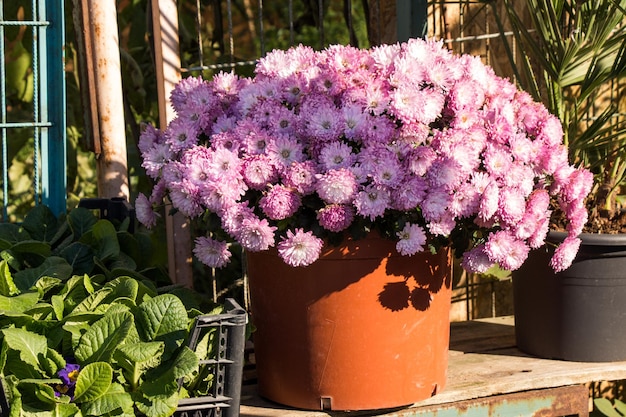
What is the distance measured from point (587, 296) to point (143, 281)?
95 centimetres

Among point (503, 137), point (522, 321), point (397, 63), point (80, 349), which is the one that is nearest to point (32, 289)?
point (80, 349)

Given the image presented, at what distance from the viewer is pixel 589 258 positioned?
1925mm

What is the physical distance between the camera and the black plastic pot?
1.93 m

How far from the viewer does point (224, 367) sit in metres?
1.42

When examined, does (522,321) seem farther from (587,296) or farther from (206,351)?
(206,351)

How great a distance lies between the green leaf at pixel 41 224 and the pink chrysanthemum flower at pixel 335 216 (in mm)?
659

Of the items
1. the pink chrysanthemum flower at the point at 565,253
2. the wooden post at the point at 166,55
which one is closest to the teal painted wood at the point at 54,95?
the wooden post at the point at 166,55

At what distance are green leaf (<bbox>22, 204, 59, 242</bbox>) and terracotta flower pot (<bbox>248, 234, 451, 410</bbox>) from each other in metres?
0.46

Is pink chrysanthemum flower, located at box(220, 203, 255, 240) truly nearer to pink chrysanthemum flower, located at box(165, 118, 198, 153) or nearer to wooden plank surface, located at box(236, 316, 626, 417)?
pink chrysanthemum flower, located at box(165, 118, 198, 153)

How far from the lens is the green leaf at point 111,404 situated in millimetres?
1325

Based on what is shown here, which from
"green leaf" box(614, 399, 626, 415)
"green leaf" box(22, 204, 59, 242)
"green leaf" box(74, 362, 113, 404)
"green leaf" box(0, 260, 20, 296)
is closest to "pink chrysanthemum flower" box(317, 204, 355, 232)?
"green leaf" box(74, 362, 113, 404)

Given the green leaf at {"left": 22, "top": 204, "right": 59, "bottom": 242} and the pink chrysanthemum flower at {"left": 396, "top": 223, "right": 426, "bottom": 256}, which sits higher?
the green leaf at {"left": 22, "top": 204, "right": 59, "bottom": 242}

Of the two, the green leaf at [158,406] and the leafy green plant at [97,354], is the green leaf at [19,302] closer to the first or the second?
the leafy green plant at [97,354]

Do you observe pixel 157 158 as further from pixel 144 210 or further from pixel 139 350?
pixel 139 350
